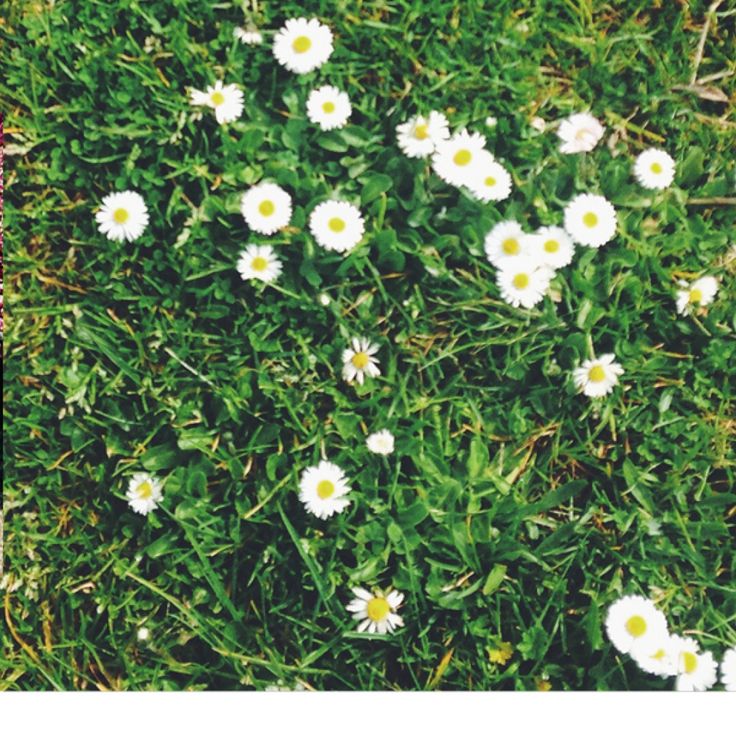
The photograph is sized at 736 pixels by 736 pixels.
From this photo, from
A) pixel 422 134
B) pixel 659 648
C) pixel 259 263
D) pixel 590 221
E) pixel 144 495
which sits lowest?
pixel 659 648

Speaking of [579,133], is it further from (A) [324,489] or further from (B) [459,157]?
(A) [324,489]

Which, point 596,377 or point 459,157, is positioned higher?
point 459,157

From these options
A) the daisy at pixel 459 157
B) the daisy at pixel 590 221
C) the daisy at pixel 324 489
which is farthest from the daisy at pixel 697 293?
the daisy at pixel 324 489

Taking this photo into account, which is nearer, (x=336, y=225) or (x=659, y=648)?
(x=659, y=648)

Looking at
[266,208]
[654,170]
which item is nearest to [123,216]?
[266,208]

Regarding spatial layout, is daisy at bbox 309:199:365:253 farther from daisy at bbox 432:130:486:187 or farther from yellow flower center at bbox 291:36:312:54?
yellow flower center at bbox 291:36:312:54

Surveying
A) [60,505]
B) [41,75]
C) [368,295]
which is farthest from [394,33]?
[60,505]
